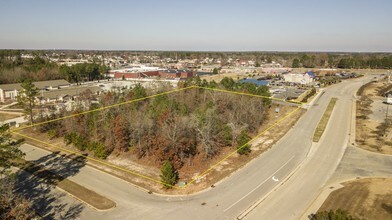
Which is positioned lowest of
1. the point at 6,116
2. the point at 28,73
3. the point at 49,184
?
the point at 49,184

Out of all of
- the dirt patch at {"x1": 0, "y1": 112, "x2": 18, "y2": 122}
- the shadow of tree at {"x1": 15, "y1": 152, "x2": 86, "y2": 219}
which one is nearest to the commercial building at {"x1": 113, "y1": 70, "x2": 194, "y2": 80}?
the dirt patch at {"x1": 0, "y1": 112, "x2": 18, "y2": 122}

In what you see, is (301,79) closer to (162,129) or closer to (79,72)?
(79,72)

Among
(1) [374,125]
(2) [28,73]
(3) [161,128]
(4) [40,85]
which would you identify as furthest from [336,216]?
(2) [28,73]

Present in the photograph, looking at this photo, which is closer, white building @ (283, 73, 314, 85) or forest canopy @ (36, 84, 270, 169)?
forest canopy @ (36, 84, 270, 169)

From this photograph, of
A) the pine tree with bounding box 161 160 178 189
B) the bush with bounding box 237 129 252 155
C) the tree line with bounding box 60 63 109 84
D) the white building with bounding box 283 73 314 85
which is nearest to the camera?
the pine tree with bounding box 161 160 178 189

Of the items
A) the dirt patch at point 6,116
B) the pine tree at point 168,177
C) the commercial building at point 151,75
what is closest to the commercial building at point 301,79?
the commercial building at point 151,75

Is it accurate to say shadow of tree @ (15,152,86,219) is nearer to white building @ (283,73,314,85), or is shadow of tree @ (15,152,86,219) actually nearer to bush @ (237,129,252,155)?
bush @ (237,129,252,155)

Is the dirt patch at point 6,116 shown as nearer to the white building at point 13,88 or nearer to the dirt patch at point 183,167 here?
the white building at point 13,88

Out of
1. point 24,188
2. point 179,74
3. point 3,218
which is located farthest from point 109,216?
point 179,74
